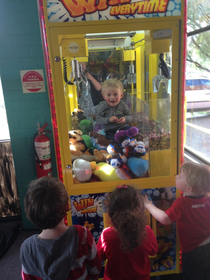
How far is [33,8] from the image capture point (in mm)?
2084

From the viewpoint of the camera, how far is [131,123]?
1.67 meters

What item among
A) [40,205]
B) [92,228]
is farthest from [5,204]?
[40,205]

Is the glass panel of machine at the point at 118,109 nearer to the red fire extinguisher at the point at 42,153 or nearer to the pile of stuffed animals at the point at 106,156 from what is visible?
the pile of stuffed animals at the point at 106,156

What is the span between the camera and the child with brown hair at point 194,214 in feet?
4.40

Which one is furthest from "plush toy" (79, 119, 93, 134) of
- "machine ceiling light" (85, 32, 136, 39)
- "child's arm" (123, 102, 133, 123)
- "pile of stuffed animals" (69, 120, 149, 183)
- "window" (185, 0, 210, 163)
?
"window" (185, 0, 210, 163)

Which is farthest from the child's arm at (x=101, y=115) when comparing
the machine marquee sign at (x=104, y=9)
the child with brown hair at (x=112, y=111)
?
the machine marquee sign at (x=104, y=9)

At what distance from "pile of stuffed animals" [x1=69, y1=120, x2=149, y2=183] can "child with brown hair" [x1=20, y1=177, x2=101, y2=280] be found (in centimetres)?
57

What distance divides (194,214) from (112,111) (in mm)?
859

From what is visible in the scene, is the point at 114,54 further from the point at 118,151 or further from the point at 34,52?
the point at 34,52

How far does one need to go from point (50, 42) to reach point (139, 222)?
1.11m

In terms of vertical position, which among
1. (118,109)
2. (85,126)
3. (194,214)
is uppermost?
(118,109)

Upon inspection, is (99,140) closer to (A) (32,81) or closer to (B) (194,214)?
(B) (194,214)

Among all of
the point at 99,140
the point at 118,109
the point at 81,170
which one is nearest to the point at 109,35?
the point at 118,109

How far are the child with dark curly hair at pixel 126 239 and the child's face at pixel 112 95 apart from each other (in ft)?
2.33
